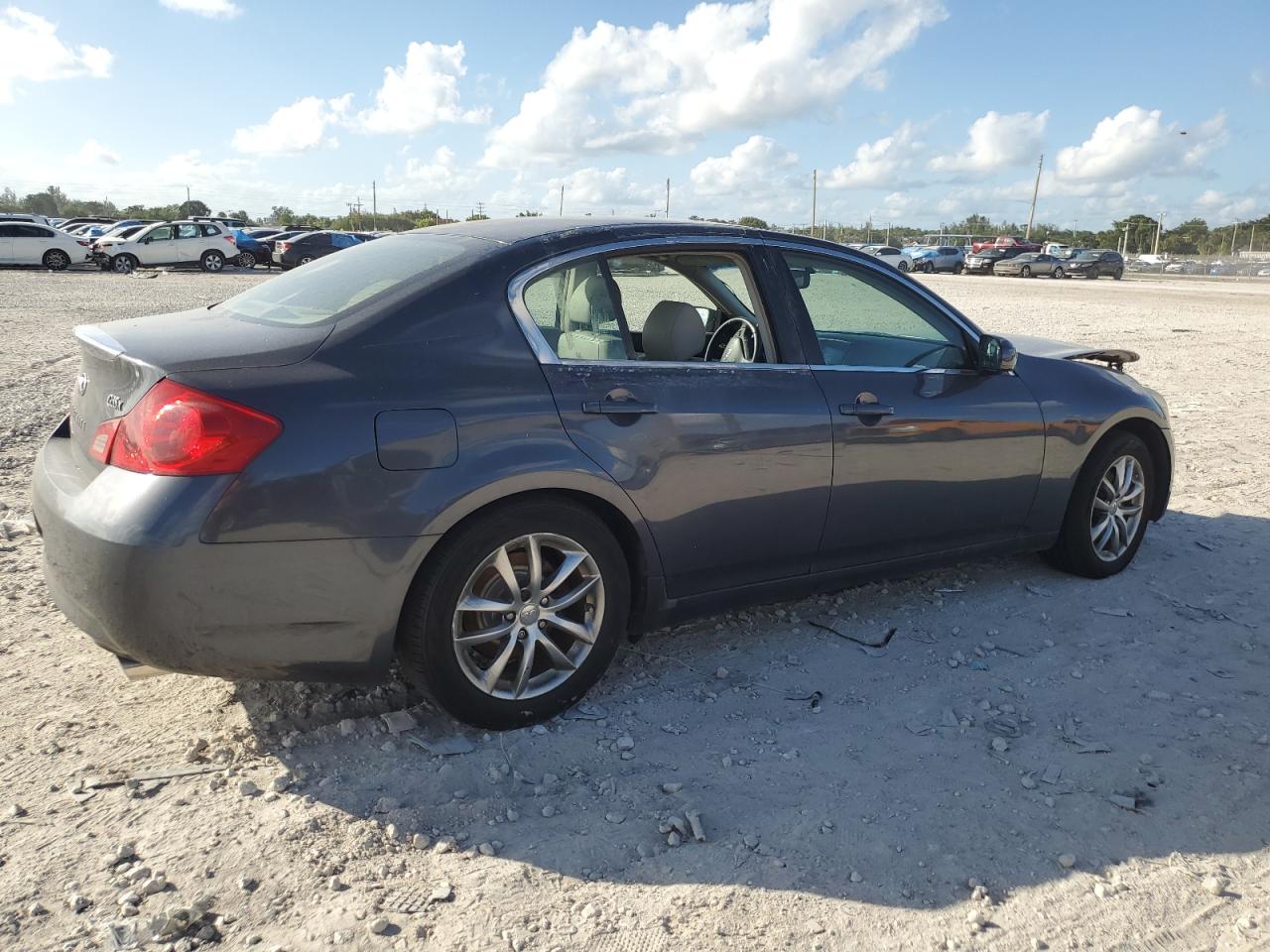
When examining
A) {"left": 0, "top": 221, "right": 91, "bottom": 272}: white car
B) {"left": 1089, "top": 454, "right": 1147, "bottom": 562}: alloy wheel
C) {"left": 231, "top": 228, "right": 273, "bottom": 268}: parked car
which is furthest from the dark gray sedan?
{"left": 231, "top": 228, "right": 273, "bottom": 268}: parked car

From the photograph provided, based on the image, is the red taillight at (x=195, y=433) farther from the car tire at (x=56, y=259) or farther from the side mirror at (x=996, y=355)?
the car tire at (x=56, y=259)

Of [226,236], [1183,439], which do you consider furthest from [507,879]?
[226,236]

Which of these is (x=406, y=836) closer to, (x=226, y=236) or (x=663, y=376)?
(x=663, y=376)

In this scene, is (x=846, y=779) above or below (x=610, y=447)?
below

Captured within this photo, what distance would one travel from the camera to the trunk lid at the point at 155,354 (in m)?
2.89

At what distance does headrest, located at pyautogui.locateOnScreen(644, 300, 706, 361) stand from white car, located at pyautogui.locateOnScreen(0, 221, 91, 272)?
32.7 m

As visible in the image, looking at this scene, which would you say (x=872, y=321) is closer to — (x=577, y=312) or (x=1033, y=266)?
(x=577, y=312)

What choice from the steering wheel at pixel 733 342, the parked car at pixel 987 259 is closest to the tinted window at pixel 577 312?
the steering wheel at pixel 733 342

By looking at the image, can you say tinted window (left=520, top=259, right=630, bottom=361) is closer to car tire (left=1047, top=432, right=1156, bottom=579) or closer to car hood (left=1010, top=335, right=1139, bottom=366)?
car hood (left=1010, top=335, right=1139, bottom=366)

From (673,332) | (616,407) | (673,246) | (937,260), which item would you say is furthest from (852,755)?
(937,260)

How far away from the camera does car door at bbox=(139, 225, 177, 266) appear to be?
31.8 metres

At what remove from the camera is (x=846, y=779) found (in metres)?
3.15

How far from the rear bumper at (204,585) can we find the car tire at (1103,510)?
3319 mm

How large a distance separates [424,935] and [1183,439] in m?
7.56
